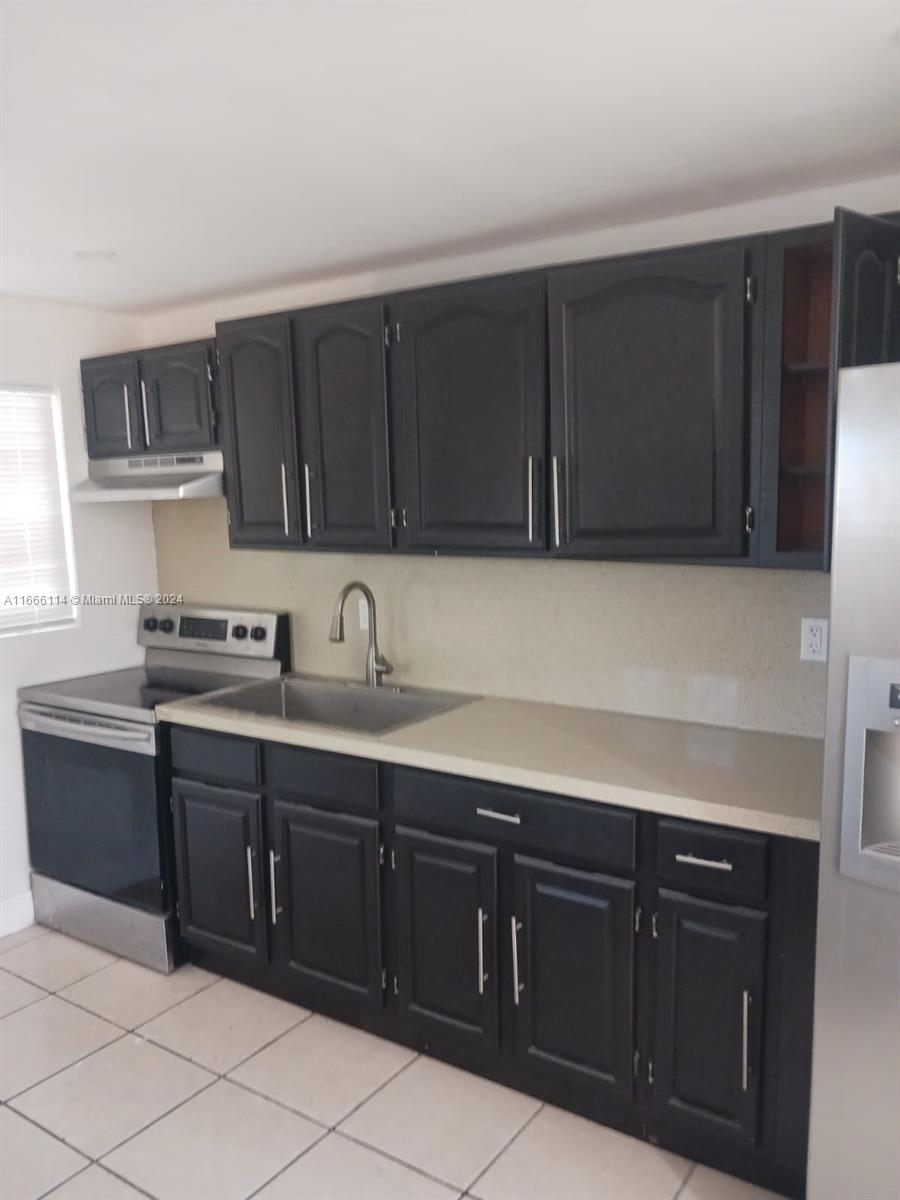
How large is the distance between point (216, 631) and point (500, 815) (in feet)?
5.73

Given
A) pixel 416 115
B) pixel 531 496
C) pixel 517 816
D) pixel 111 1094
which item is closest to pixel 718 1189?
pixel 517 816

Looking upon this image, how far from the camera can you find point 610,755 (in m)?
2.33

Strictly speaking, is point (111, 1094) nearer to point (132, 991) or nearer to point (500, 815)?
point (132, 991)

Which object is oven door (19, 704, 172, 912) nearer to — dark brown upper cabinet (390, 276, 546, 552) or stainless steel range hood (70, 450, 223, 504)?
stainless steel range hood (70, 450, 223, 504)

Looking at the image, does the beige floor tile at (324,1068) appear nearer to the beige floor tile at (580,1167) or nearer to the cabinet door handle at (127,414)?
the beige floor tile at (580,1167)

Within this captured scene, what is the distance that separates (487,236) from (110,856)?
2.47m

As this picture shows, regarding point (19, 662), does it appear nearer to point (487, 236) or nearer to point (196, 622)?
point (196, 622)

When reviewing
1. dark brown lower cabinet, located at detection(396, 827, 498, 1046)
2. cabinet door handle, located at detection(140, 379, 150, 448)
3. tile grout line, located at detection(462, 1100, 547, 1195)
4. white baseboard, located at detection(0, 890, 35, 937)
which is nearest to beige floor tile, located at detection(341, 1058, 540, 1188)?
tile grout line, located at detection(462, 1100, 547, 1195)

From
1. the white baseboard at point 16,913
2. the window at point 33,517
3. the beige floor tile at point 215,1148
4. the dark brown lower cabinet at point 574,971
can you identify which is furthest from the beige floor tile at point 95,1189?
the window at point 33,517

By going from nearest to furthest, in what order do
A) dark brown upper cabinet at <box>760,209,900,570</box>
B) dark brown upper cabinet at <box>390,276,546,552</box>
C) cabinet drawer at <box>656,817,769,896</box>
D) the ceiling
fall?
the ceiling < dark brown upper cabinet at <box>760,209,900,570</box> < cabinet drawer at <box>656,817,769,896</box> < dark brown upper cabinet at <box>390,276,546,552</box>

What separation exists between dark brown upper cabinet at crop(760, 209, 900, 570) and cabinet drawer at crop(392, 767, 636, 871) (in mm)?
736

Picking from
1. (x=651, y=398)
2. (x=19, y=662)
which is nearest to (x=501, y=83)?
(x=651, y=398)

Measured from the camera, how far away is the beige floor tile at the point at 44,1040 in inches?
102

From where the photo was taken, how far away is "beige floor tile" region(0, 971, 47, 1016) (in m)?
2.96
